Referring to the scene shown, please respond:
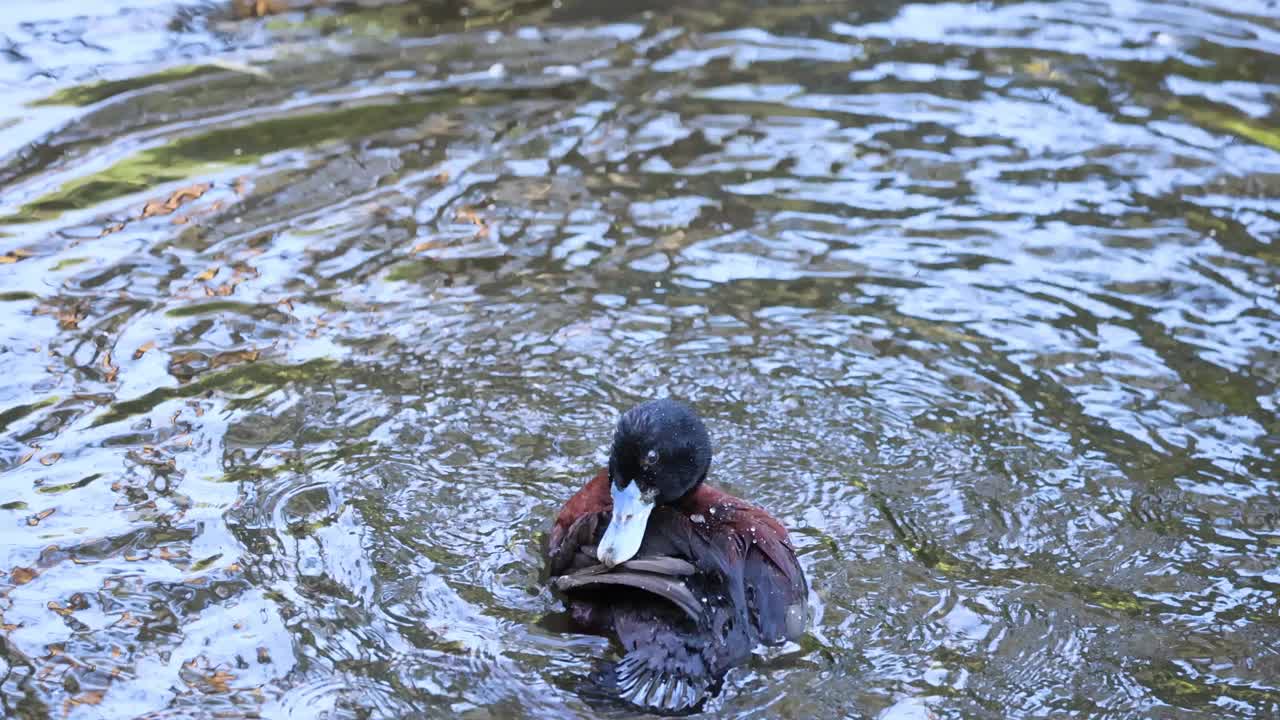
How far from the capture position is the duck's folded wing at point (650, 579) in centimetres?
429

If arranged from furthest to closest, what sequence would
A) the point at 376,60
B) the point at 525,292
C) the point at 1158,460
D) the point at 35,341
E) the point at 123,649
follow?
the point at 376,60 → the point at 525,292 → the point at 35,341 → the point at 1158,460 → the point at 123,649

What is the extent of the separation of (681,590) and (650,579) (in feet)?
0.33

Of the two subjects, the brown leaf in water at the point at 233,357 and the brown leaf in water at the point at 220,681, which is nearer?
the brown leaf in water at the point at 220,681

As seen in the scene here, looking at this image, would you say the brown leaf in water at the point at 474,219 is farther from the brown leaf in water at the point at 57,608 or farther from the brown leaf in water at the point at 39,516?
the brown leaf in water at the point at 57,608

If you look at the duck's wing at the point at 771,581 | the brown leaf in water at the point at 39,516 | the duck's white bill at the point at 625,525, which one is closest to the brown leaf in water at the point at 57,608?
the brown leaf in water at the point at 39,516

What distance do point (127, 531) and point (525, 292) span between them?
2342 mm

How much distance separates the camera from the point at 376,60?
30.8ft

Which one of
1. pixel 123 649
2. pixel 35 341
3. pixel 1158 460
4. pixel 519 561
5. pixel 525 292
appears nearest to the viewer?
pixel 123 649

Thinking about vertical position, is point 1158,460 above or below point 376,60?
below

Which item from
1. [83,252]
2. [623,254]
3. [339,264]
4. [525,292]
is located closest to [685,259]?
[623,254]

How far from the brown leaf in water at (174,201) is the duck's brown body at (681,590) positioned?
11.8 feet

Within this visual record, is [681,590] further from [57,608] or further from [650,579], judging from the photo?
[57,608]

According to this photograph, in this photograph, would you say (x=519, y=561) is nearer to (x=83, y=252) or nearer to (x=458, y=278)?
(x=458, y=278)

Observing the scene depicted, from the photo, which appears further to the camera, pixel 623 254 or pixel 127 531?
pixel 623 254
